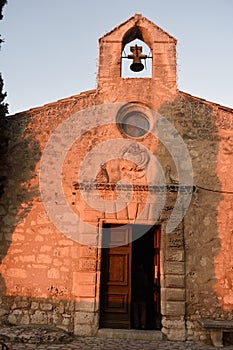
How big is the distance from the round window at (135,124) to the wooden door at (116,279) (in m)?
1.85

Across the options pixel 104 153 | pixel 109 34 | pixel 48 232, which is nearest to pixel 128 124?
pixel 104 153

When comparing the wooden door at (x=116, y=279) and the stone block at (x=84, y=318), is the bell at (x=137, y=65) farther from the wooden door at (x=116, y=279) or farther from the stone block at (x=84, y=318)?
the stone block at (x=84, y=318)

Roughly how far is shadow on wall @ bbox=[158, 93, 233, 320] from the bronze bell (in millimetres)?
1190

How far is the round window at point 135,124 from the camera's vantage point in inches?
276

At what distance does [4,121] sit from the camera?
6773mm

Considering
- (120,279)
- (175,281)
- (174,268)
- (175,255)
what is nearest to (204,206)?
(175,255)

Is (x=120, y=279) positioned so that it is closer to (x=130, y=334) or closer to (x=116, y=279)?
(x=116, y=279)

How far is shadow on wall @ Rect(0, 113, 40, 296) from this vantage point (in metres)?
6.39

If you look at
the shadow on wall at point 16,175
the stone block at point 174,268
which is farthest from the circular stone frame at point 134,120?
the stone block at point 174,268

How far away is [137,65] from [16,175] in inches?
135

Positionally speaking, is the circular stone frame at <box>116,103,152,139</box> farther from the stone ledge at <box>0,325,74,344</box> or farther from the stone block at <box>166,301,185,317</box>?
the stone ledge at <box>0,325,74,344</box>

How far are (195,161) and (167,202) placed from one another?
38.4 inches

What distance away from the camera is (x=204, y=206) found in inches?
254

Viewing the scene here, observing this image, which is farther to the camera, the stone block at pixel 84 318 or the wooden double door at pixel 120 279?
the wooden double door at pixel 120 279
